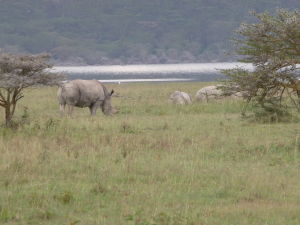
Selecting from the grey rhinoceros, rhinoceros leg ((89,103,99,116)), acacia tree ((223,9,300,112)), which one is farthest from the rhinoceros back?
acacia tree ((223,9,300,112))

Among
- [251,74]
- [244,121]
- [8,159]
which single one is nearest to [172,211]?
[8,159]

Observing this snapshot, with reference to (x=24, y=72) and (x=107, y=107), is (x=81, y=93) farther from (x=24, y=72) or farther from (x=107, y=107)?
(x=24, y=72)

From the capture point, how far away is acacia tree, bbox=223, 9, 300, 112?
16.5 metres

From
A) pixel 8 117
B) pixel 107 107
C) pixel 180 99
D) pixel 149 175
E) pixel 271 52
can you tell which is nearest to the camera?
pixel 149 175

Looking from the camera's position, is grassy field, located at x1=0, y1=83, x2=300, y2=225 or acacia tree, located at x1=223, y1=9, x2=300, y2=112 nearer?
grassy field, located at x1=0, y1=83, x2=300, y2=225

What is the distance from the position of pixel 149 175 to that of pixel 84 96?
1426 centimetres

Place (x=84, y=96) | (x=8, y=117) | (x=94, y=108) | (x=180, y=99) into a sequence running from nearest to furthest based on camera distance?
(x=8, y=117), (x=84, y=96), (x=94, y=108), (x=180, y=99)

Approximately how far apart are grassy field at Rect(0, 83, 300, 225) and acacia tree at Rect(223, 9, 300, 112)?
1.38 metres

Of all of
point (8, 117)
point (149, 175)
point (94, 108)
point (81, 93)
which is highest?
point (81, 93)

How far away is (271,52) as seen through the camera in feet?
55.7

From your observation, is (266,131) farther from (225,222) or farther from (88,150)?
(225,222)

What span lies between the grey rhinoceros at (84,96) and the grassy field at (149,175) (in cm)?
584

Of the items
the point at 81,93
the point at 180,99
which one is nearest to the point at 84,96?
the point at 81,93

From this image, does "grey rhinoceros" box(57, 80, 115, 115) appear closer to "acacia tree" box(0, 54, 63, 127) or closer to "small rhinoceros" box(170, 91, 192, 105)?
"small rhinoceros" box(170, 91, 192, 105)
